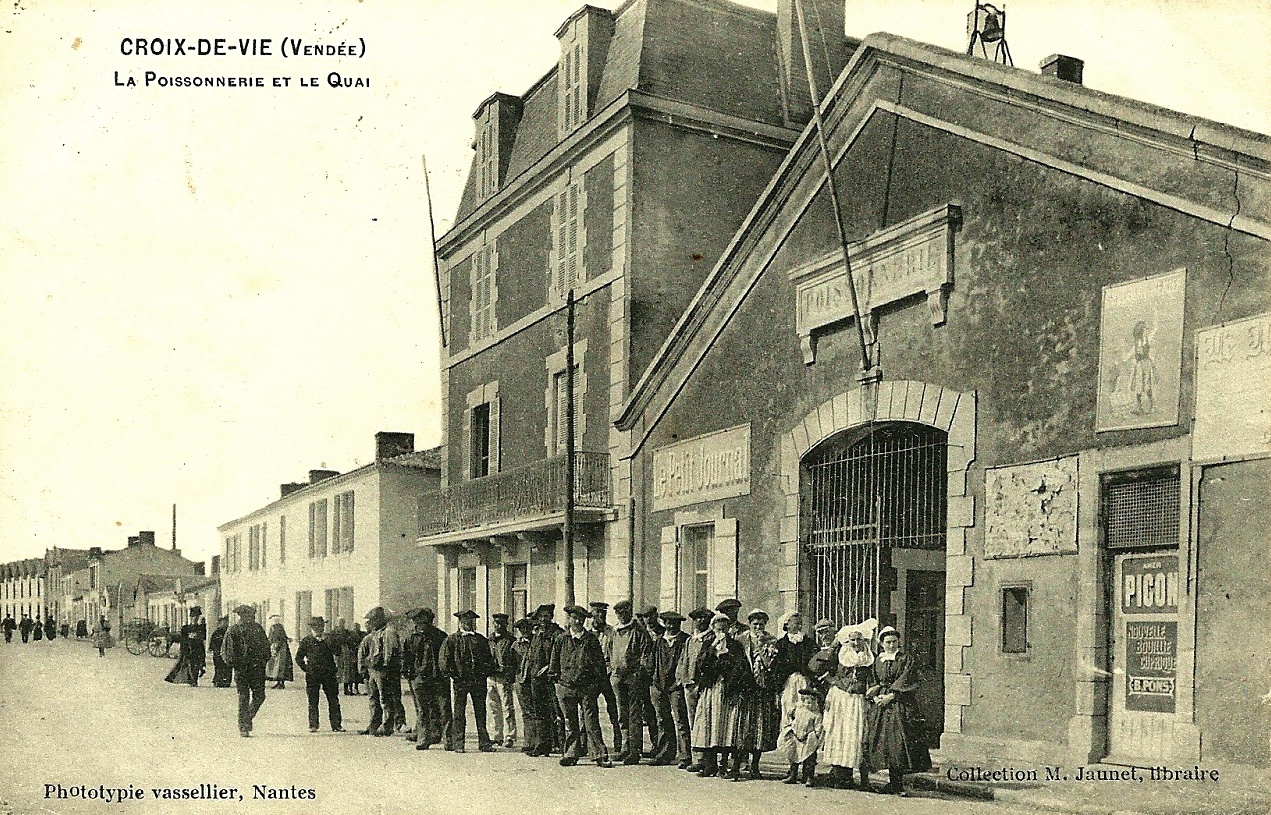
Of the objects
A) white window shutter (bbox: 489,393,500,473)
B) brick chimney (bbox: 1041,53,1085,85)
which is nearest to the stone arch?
brick chimney (bbox: 1041,53,1085,85)

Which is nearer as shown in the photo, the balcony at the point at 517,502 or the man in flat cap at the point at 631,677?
the man in flat cap at the point at 631,677

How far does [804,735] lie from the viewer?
35.4ft

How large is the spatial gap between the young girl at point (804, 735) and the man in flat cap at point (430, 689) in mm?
4216

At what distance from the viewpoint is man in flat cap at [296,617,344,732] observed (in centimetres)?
1552

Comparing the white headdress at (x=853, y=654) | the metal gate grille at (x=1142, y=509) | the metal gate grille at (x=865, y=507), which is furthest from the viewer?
the metal gate grille at (x=865, y=507)

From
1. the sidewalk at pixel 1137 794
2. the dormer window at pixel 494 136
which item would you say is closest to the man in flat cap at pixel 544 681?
the sidewalk at pixel 1137 794

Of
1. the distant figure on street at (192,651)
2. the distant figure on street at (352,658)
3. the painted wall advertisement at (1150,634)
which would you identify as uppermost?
the painted wall advertisement at (1150,634)

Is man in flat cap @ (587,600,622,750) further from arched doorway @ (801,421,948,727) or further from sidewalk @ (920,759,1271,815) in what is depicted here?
sidewalk @ (920,759,1271,815)

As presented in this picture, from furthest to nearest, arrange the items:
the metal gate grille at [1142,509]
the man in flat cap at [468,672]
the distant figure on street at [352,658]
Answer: the distant figure on street at [352,658] < the man in flat cap at [468,672] < the metal gate grille at [1142,509]

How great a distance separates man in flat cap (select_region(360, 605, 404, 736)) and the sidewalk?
6.87 m

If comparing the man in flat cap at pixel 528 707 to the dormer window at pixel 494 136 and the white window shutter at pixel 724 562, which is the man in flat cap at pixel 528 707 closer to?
the white window shutter at pixel 724 562

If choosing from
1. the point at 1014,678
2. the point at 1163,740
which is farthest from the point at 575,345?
the point at 1163,740

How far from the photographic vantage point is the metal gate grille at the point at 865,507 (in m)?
11.9

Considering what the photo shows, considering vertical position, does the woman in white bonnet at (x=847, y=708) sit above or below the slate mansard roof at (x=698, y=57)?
below
